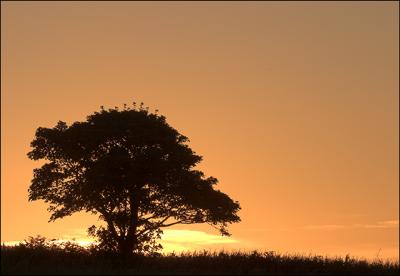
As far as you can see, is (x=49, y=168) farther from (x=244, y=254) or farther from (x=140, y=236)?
(x=244, y=254)

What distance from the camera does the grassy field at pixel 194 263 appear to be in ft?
138

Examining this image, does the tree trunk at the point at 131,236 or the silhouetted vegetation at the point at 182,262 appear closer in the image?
the silhouetted vegetation at the point at 182,262

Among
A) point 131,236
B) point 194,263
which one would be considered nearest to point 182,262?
point 194,263

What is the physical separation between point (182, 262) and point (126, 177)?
23.3 feet

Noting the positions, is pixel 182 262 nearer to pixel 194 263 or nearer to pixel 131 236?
pixel 194 263

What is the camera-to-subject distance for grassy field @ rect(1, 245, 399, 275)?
4219 centimetres

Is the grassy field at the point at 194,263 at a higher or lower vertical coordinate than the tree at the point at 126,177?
lower

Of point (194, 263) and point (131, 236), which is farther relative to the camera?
point (131, 236)

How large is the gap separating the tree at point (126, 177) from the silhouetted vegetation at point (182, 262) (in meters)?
1.77

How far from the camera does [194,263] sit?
4600 centimetres

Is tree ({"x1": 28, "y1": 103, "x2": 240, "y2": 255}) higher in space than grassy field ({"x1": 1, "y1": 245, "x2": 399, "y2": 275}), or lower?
higher

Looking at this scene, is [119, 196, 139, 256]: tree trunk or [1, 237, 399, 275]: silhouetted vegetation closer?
[1, 237, 399, 275]: silhouetted vegetation

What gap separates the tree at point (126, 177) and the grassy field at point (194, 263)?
204 cm

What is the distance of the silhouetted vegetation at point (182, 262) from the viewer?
1667 inches
